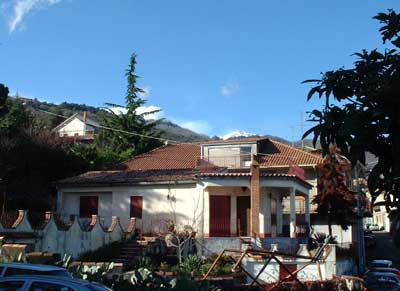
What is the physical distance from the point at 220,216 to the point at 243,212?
1490 millimetres

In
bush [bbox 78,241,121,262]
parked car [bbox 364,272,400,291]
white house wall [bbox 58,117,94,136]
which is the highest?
white house wall [bbox 58,117,94,136]

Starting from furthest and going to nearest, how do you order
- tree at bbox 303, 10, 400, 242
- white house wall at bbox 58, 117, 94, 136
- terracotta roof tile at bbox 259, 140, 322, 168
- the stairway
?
white house wall at bbox 58, 117, 94, 136, terracotta roof tile at bbox 259, 140, 322, 168, the stairway, tree at bbox 303, 10, 400, 242

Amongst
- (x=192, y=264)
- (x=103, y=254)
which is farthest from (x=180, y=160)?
(x=192, y=264)

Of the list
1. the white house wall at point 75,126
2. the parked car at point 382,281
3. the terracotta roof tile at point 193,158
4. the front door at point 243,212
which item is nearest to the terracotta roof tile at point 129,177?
the front door at point 243,212

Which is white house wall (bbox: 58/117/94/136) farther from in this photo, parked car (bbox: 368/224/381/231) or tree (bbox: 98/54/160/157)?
parked car (bbox: 368/224/381/231)

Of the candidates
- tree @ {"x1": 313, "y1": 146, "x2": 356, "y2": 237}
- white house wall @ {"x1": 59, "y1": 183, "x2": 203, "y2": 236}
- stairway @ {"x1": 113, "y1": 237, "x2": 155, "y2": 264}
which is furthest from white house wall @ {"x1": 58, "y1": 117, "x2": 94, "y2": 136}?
stairway @ {"x1": 113, "y1": 237, "x2": 155, "y2": 264}

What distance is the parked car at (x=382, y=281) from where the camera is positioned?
24.5m

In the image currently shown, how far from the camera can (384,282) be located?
24.8m

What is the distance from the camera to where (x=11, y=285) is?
1009cm

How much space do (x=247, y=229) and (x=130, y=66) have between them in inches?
1375

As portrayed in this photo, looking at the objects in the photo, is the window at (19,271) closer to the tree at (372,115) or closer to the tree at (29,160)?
the tree at (372,115)

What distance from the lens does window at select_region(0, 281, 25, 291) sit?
10008mm

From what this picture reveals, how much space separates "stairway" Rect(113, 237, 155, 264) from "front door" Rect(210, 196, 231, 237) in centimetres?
403

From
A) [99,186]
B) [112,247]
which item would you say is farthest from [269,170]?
[112,247]
